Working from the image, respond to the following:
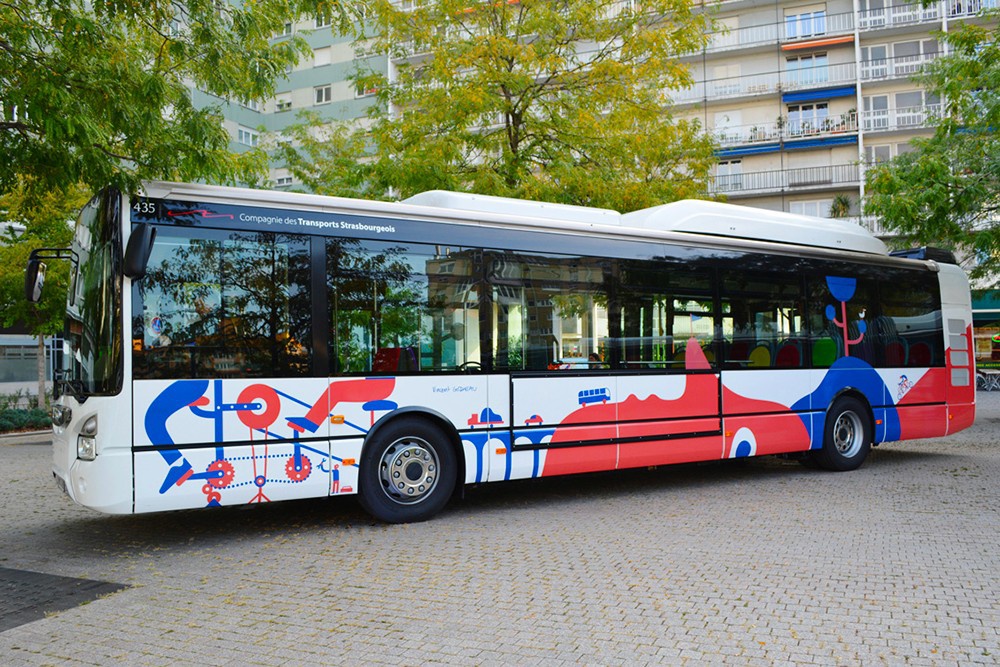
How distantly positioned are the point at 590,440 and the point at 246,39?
5.38m

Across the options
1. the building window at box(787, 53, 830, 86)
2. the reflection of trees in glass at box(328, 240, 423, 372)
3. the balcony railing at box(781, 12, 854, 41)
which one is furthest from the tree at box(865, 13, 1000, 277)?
the balcony railing at box(781, 12, 854, 41)

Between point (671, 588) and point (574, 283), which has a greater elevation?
point (574, 283)

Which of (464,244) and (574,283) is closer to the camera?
(464,244)

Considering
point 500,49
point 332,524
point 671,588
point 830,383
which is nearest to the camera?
point 671,588

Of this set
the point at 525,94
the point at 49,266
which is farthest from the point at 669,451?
the point at 49,266

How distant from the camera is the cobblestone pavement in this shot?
4695 mm

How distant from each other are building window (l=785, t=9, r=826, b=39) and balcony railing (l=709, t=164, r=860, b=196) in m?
6.88

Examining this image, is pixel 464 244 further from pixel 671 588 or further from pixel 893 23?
pixel 893 23

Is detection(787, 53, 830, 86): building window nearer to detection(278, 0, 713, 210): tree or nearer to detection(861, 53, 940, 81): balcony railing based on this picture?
detection(861, 53, 940, 81): balcony railing

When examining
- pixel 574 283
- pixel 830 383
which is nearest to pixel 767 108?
pixel 830 383

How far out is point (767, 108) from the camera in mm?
43094

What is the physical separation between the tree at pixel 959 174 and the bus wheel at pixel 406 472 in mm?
9711

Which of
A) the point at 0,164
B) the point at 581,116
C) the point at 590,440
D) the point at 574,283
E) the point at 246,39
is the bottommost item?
the point at 590,440

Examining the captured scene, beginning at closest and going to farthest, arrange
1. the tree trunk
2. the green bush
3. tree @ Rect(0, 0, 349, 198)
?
1. tree @ Rect(0, 0, 349, 198)
2. the green bush
3. the tree trunk
